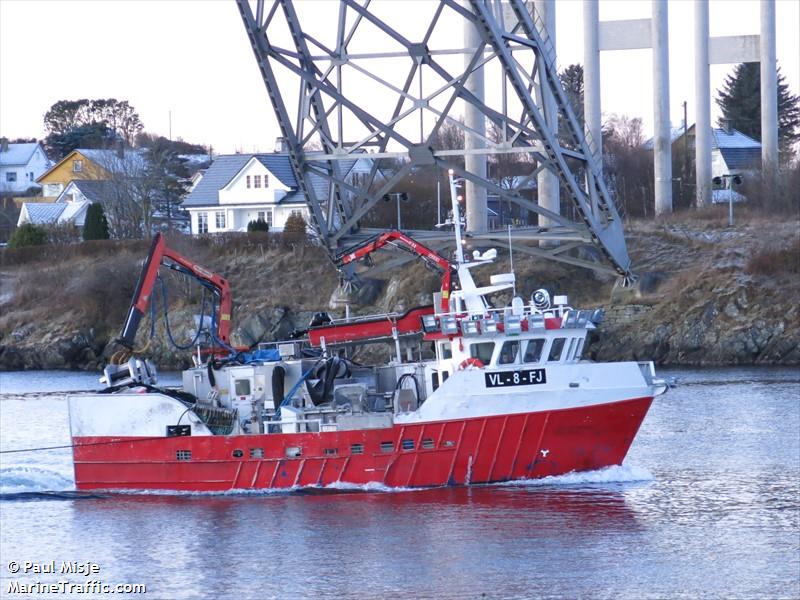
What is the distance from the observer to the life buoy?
1057 inches

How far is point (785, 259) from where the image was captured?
5369 cm

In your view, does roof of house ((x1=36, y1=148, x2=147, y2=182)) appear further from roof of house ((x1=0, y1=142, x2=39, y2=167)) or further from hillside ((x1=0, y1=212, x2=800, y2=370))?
roof of house ((x1=0, y1=142, x2=39, y2=167))

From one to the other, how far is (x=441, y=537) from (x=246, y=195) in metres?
56.8

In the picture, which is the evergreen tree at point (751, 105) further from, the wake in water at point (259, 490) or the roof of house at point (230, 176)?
the wake in water at point (259, 490)

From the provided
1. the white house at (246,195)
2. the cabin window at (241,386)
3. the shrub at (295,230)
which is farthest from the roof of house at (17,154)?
the cabin window at (241,386)

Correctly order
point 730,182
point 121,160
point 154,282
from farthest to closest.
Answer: point 121,160 → point 730,182 → point 154,282

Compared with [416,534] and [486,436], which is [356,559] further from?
[486,436]

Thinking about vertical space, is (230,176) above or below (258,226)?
above

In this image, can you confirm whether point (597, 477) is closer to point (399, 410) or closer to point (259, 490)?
point (399, 410)

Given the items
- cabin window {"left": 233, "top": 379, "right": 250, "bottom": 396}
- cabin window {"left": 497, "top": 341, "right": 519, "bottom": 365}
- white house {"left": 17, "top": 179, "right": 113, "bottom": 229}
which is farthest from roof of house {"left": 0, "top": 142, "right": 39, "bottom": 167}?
cabin window {"left": 497, "top": 341, "right": 519, "bottom": 365}

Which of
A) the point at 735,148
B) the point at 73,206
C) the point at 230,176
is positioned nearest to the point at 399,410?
the point at 230,176

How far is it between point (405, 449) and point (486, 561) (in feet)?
16.1

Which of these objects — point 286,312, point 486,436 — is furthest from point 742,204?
point 486,436

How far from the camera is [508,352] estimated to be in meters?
27.0
